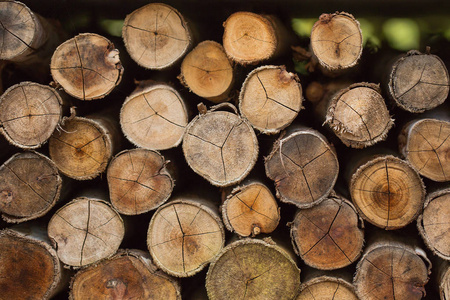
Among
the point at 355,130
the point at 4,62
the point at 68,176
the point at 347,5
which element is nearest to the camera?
the point at 355,130

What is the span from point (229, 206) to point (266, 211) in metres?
0.22

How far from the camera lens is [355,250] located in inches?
81.1

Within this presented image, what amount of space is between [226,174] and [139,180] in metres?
0.52

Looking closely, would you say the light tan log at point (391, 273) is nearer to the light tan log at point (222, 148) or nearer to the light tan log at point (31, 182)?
the light tan log at point (222, 148)

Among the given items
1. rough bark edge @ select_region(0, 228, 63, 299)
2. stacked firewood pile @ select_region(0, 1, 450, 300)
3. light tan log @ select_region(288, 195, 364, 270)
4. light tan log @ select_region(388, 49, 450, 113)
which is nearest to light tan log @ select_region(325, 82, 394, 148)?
stacked firewood pile @ select_region(0, 1, 450, 300)

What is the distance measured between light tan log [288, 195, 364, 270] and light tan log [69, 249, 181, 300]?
83 cm

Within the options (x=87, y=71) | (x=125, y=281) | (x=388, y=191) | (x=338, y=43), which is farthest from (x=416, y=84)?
(x=125, y=281)

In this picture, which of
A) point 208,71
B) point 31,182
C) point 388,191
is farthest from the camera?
point 208,71

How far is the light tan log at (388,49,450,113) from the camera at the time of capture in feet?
6.84

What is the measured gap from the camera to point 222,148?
6.77 feet

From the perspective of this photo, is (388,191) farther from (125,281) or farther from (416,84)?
(125,281)

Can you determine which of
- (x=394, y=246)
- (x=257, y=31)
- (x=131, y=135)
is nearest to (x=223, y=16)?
(x=257, y=31)

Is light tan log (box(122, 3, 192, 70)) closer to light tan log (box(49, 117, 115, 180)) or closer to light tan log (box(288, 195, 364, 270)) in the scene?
light tan log (box(49, 117, 115, 180))

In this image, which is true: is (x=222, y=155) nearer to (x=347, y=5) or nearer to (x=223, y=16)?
(x=223, y=16)
